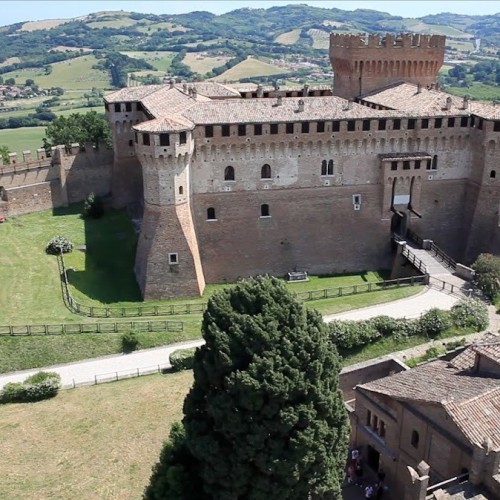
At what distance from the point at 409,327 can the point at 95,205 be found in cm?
2982

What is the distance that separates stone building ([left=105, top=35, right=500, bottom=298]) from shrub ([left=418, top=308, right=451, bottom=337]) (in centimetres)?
1247

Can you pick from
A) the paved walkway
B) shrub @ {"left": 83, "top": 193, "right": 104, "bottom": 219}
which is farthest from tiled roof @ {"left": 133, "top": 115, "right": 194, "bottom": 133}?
shrub @ {"left": 83, "top": 193, "right": 104, "bottom": 219}

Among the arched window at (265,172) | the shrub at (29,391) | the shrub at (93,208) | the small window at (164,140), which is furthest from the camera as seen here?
the shrub at (93,208)

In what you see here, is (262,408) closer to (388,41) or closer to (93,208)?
(93,208)

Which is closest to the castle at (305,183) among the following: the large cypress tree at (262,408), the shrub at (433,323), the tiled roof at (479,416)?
the shrub at (433,323)

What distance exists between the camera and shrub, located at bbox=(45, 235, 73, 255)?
45.5 metres

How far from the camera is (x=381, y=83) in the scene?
52844 millimetres

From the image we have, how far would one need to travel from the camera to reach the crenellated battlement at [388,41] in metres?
51.7

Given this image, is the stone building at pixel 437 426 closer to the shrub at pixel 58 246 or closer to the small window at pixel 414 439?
the small window at pixel 414 439

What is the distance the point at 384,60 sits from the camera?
172 ft

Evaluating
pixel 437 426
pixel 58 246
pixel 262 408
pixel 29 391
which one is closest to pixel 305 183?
pixel 58 246

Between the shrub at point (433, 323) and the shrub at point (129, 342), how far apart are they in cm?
1586

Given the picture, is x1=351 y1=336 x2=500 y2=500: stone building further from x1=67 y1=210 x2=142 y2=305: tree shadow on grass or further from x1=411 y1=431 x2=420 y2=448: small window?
x1=67 y1=210 x2=142 y2=305: tree shadow on grass

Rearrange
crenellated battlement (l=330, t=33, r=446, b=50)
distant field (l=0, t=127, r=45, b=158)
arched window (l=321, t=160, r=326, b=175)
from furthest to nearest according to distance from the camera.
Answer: distant field (l=0, t=127, r=45, b=158), crenellated battlement (l=330, t=33, r=446, b=50), arched window (l=321, t=160, r=326, b=175)
